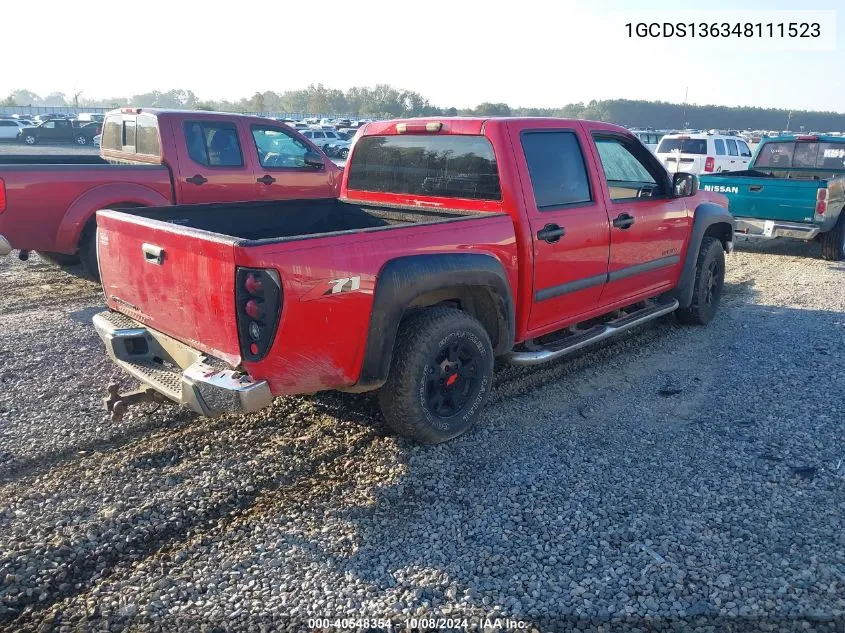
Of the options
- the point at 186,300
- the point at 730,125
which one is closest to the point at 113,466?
the point at 186,300

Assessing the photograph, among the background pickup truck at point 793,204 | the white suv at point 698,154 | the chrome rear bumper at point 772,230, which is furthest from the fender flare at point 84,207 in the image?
the white suv at point 698,154

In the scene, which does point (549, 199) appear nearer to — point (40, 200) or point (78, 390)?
point (78, 390)

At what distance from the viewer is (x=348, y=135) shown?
1419 inches

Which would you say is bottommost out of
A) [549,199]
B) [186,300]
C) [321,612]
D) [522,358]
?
[321,612]

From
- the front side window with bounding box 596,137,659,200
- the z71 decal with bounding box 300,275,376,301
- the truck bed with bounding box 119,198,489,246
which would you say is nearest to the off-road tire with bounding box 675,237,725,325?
the front side window with bounding box 596,137,659,200

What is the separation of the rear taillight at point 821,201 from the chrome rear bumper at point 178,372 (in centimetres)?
868

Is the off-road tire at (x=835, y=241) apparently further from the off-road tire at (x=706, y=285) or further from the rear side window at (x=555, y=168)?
the rear side window at (x=555, y=168)

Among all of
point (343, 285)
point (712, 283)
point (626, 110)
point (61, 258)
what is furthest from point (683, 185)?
point (626, 110)

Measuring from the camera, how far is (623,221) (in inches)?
198

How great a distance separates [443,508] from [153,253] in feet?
6.51

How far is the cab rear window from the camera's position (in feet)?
35.2

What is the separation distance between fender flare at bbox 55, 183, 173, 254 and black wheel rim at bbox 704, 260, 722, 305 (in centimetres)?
527

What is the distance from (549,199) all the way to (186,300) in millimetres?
2414

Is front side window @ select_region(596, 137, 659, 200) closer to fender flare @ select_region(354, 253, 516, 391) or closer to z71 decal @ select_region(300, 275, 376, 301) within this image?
A: fender flare @ select_region(354, 253, 516, 391)
